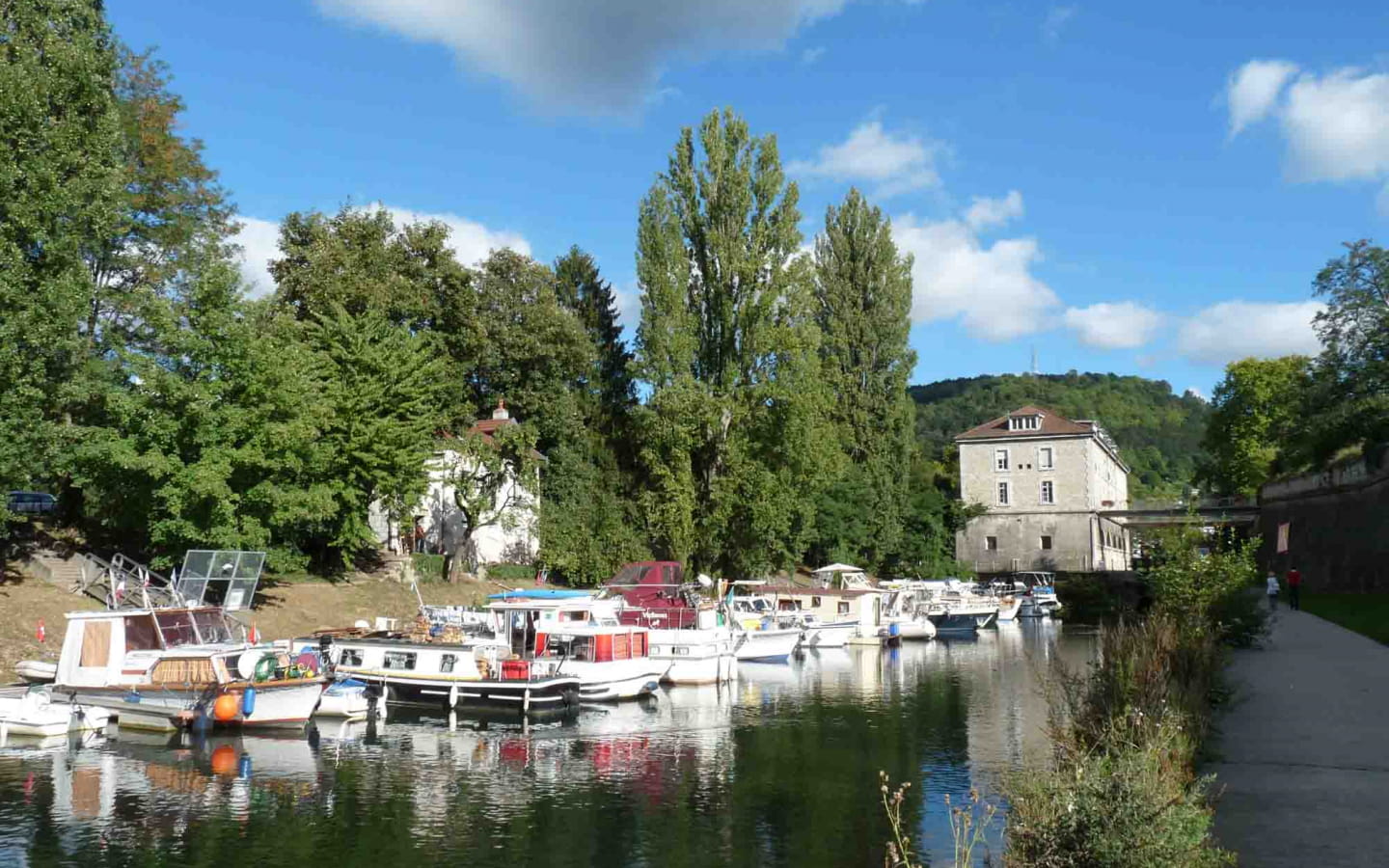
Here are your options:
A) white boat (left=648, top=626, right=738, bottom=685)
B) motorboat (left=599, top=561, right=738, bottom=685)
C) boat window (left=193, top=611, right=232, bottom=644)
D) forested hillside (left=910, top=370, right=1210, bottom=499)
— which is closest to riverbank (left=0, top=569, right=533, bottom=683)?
boat window (left=193, top=611, right=232, bottom=644)

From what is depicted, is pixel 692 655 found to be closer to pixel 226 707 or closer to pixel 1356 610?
pixel 226 707

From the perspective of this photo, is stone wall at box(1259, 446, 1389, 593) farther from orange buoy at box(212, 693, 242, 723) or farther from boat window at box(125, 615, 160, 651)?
boat window at box(125, 615, 160, 651)

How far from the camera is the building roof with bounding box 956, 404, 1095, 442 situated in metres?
94.3

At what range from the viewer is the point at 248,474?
38.6 metres

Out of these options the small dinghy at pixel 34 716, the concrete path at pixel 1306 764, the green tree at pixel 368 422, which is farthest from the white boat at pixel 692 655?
the small dinghy at pixel 34 716

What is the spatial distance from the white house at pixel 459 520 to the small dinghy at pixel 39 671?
19.8m

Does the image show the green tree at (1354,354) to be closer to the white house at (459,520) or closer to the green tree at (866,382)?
the green tree at (866,382)

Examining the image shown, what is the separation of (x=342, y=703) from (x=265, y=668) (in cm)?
322

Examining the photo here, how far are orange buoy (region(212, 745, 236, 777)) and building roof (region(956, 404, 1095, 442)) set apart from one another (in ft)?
265

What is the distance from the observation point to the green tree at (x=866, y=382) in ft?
247

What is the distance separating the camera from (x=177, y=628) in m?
28.5

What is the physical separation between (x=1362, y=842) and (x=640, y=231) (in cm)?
5214

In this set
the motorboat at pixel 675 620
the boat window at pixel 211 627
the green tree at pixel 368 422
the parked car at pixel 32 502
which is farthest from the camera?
the green tree at pixel 368 422

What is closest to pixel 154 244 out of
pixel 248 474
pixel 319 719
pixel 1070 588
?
pixel 248 474
